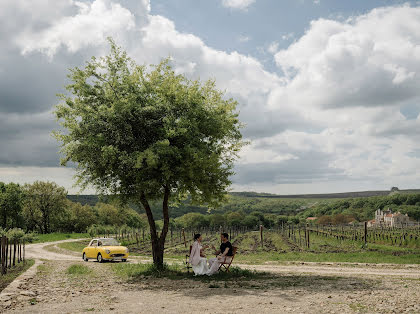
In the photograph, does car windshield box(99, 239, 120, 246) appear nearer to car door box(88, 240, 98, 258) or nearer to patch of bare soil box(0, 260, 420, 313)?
car door box(88, 240, 98, 258)

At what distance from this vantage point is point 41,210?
84.3m

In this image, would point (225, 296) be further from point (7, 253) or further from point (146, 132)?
point (7, 253)

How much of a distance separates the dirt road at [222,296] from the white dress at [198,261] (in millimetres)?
1049

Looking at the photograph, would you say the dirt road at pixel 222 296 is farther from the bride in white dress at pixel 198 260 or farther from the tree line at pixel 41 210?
the tree line at pixel 41 210

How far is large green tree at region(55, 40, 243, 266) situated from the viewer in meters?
15.7

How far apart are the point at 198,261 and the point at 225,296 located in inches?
176

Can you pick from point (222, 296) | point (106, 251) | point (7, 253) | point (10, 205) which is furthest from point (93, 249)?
point (10, 205)

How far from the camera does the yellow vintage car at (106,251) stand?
965 inches

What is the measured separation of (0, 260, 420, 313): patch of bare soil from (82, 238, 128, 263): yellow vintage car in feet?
31.2

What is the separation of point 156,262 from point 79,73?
9440 millimetres

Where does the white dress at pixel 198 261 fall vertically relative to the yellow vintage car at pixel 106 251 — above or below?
above

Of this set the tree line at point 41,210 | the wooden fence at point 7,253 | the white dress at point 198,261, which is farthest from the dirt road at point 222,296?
the tree line at point 41,210

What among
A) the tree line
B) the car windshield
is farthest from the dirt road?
the tree line

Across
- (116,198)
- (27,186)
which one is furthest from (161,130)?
(27,186)
